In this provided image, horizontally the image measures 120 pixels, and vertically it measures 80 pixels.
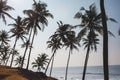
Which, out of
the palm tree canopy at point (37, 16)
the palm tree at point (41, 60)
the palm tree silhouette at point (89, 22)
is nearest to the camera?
the palm tree silhouette at point (89, 22)

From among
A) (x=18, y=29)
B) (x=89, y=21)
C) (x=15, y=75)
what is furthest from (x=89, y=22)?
(x=18, y=29)

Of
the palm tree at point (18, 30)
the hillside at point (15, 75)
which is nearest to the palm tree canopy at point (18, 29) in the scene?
the palm tree at point (18, 30)

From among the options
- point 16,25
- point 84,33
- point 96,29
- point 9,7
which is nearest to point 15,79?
point 84,33

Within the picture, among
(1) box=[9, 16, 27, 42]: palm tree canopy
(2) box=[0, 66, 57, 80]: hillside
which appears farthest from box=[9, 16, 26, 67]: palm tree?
(2) box=[0, 66, 57, 80]: hillside

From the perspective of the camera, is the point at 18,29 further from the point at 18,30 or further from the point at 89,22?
the point at 89,22

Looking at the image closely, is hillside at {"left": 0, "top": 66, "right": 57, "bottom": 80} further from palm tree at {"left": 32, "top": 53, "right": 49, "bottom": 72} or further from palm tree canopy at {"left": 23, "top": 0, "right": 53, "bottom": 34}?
palm tree at {"left": 32, "top": 53, "right": 49, "bottom": 72}

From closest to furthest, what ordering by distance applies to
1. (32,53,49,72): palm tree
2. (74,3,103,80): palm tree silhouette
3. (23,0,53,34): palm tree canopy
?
1. (74,3,103,80): palm tree silhouette
2. (23,0,53,34): palm tree canopy
3. (32,53,49,72): palm tree

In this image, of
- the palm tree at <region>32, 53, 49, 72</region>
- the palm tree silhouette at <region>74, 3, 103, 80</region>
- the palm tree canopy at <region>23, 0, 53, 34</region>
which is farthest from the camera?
the palm tree at <region>32, 53, 49, 72</region>

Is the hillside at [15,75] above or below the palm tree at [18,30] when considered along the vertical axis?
below

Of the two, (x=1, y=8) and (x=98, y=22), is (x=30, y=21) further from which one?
(x=98, y=22)

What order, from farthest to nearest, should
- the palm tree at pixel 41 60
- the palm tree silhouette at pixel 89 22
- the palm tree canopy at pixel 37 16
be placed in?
the palm tree at pixel 41 60 < the palm tree canopy at pixel 37 16 < the palm tree silhouette at pixel 89 22

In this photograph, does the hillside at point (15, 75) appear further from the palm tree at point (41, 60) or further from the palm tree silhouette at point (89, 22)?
the palm tree at point (41, 60)

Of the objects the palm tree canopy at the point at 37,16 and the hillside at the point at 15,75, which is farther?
the palm tree canopy at the point at 37,16

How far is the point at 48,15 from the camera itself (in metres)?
40.1
